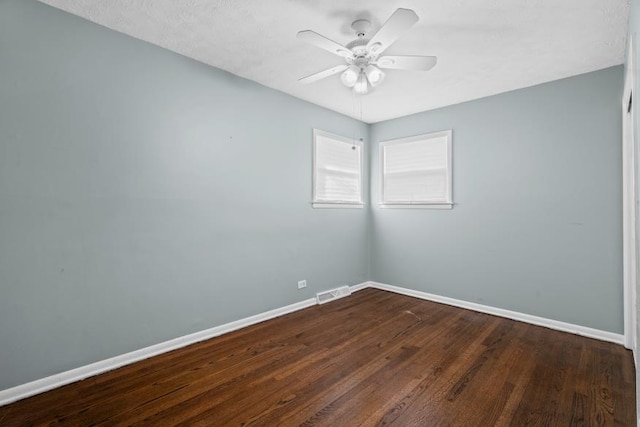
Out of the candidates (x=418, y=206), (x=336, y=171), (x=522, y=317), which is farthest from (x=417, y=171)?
(x=522, y=317)

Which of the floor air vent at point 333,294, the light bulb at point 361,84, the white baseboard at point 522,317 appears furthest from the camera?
the floor air vent at point 333,294

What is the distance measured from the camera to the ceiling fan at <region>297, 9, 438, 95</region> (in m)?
1.87

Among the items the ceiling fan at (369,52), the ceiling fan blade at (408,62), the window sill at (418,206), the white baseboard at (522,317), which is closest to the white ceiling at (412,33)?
the ceiling fan at (369,52)

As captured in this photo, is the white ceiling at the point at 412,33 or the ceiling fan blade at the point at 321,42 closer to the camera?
the ceiling fan blade at the point at 321,42

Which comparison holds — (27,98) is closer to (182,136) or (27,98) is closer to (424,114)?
(182,136)

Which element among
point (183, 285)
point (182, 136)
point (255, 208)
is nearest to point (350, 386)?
point (183, 285)

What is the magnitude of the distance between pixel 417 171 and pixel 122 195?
3.57 m

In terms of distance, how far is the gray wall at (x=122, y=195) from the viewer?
6.61 ft

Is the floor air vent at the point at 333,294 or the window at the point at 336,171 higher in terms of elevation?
the window at the point at 336,171

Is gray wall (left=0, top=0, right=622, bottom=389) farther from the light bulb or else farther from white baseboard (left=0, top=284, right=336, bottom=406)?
the light bulb

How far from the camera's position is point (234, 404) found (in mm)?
1932

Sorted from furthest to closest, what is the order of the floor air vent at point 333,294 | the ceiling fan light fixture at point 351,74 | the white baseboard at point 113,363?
the floor air vent at point 333,294 → the ceiling fan light fixture at point 351,74 → the white baseboard at point 113,363

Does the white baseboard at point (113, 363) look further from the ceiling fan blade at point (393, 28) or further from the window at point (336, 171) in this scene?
the ceiling fan blade at point (393, 28)

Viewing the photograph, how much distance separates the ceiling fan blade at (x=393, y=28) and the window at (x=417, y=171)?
89.9 inches
